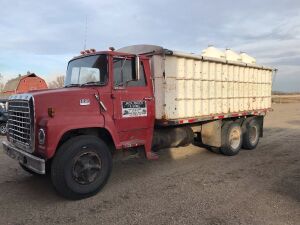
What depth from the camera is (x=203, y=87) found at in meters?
9.02

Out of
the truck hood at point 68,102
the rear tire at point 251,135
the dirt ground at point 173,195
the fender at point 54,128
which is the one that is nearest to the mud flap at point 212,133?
the dirt ground at point 173,195

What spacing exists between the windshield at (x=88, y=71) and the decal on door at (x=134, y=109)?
2.18 ft

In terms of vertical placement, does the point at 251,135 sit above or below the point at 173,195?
above

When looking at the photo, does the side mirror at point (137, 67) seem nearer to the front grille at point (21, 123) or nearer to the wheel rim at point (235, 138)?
the front grille at point (21, 123)

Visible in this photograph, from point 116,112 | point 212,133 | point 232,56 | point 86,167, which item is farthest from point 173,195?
point 232,56

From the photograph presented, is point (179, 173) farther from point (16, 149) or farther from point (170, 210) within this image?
point (16, 149)

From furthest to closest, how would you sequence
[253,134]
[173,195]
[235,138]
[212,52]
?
[253,134] < [235,138] < [212,52] < [173,195]

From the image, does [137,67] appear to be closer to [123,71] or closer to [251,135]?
[123,71]

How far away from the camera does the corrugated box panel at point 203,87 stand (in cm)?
784

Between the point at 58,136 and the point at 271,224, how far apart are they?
11.7ft

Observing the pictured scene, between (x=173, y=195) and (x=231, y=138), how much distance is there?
15.0 ft

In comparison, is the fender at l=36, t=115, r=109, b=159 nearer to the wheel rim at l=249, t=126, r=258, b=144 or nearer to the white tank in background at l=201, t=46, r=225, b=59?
the white tank in background at l=201, t=46, r=225, b=59

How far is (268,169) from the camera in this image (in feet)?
27.1

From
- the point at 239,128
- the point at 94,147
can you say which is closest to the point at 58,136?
the point at 94,147
